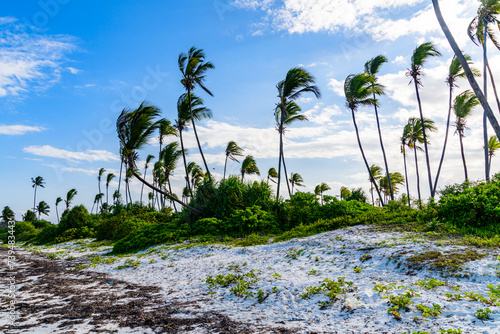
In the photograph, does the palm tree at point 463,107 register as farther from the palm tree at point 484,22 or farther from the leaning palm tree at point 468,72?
the leaning palm tree at point 468,72

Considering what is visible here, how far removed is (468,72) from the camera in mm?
8688

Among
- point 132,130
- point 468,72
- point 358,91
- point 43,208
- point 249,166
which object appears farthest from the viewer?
point 43,208

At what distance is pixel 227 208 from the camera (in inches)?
536

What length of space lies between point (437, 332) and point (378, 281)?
1.78 m

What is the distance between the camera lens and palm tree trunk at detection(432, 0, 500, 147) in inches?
336

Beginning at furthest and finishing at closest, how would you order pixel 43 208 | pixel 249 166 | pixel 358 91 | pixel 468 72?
1. pixel 43 208
2. pixel 249 166
3. pixel 358 91
4. pixel 468 72

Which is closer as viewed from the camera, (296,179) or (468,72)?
(468,72)

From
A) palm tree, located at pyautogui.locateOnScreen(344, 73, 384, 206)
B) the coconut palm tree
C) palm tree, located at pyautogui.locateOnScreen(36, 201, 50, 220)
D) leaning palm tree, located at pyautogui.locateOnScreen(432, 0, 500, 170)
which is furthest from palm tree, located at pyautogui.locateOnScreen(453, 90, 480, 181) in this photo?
palm tree, located at pyautogui.locateOnScreen(36, 201, 50, 220)

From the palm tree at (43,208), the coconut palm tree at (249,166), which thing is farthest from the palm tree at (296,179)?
the palm tree at (43,208)

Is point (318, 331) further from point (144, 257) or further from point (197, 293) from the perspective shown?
point (144, 257)

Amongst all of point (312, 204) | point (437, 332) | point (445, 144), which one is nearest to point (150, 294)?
point (437, 332)

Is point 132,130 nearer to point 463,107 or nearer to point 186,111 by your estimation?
point 186,111

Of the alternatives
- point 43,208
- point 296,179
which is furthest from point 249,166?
point 43,208

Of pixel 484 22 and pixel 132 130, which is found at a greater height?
pixel 484 22
